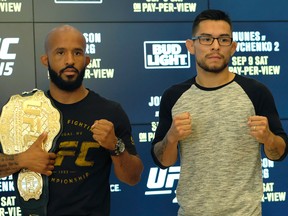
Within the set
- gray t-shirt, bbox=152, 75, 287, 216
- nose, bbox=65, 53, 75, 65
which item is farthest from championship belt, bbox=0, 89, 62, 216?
gray t-shirt, bbox=152, 75, 287, 216

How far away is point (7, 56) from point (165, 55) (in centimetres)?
82

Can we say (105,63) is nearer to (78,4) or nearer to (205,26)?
(78,4)

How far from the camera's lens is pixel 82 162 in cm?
191

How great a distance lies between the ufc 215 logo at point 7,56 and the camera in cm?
270

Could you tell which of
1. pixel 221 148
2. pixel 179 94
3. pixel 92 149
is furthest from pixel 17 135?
pixel 221 148

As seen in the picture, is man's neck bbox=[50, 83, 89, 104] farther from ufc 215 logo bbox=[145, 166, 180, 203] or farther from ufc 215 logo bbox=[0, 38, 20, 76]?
ufc 215 logo bbox=[145, 166, 180, 203]

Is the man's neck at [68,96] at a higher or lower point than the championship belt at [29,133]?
higher

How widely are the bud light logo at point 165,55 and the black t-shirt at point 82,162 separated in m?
0.89

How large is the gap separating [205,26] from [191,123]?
0.36 metres

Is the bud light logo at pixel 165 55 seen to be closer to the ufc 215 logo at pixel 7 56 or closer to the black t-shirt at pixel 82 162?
the ufc 215 logo at pixel 7 56

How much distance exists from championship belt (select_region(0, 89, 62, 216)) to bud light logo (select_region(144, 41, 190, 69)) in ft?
3.14

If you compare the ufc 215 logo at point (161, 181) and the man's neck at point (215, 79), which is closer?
the man's neck at point (215, 79)

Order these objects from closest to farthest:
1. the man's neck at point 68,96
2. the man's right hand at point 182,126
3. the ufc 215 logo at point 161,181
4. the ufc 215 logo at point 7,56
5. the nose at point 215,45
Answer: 1. the man's right hand at point 182,126
2. the nose at point 215,45
3. the man's neck at point 68,96
4. the ufc 215 logo at point 7,56
5. the ufc 215 logo at point 161,181

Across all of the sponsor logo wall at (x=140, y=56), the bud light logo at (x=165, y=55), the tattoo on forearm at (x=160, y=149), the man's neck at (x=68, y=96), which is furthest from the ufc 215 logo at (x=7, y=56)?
the tattoo on forearm at (x=160, y=149)
